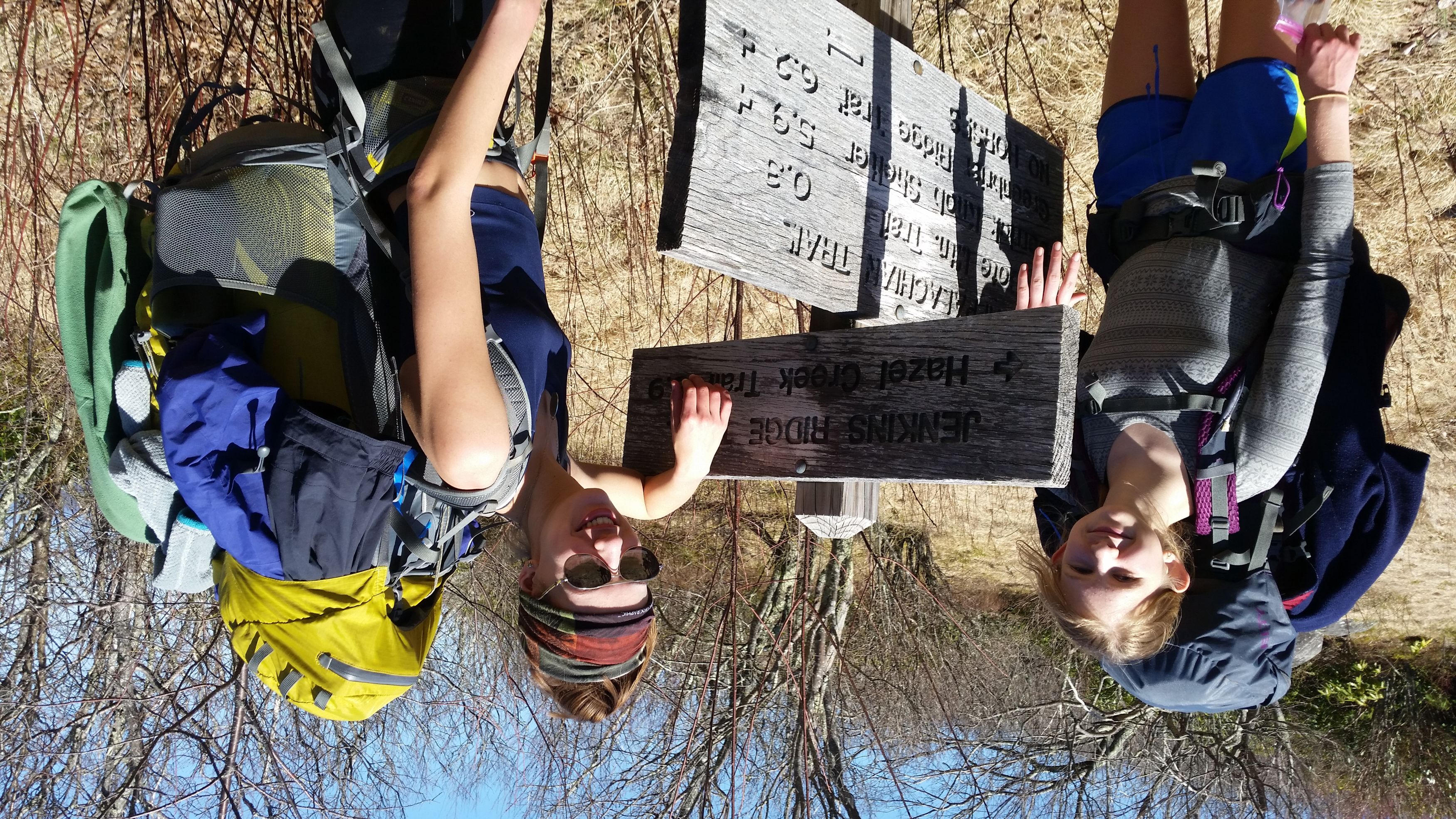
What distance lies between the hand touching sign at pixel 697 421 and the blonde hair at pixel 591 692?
416 mm

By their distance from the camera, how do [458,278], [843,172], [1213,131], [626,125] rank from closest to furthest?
[458,278], [843,172], [1213,131], [626,125]

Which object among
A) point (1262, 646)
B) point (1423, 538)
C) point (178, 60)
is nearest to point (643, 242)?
point (178, 60)

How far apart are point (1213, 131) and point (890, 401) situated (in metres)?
1.25

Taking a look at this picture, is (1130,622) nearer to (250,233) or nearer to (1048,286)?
(1048,286)

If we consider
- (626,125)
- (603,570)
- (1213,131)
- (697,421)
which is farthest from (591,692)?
(626,125)

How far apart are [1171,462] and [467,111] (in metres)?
1.76

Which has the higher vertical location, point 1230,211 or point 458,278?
point 1230,211

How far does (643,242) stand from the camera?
13.7 ft

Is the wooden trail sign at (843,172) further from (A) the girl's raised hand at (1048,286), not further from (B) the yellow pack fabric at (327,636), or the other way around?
(B) the yellow pack fabric at (327,636)

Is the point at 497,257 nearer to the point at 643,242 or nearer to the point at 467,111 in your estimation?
the point at 467,111

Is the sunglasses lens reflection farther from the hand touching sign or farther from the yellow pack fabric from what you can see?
the yellow pack fabric

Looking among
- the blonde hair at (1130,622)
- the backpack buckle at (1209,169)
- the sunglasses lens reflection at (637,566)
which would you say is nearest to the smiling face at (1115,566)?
the blonde hair at (1130,622)

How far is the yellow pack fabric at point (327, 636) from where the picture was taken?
1.62 meters

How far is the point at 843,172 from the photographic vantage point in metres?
2.02
